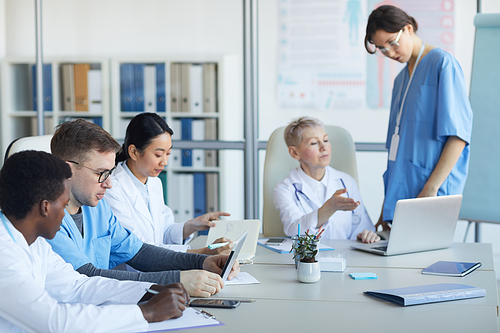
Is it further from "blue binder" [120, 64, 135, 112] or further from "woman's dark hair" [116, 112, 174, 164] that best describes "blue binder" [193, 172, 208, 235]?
"woman's dark hair" [116, 112, 174, 164]

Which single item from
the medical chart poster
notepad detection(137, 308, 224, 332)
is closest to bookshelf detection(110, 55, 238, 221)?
the medical chart poster

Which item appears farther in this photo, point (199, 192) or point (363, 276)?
point (199, 192)

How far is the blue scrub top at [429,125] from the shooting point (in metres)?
2.11

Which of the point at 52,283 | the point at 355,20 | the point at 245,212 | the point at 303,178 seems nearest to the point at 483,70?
the point at 355,20

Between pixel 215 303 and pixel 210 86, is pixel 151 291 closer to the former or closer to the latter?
pixel 215 303

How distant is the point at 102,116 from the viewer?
411cm

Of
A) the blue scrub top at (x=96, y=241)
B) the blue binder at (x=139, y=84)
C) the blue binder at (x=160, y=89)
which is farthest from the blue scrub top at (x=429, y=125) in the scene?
the blue binder at (x=139, y=84)

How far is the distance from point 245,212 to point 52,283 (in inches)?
106

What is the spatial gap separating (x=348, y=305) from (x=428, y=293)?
0.70ft

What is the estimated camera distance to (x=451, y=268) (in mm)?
1538

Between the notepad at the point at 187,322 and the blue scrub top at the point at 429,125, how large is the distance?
1394 mm

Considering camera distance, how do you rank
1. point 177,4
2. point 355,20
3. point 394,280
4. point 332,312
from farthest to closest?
1. point 177,4
2. point 355,20
3. point 394,280
4. point 332,312

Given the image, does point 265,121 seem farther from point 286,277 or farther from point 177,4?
point 286,277

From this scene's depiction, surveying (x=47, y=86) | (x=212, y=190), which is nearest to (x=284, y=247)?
(x=212, y=190)
